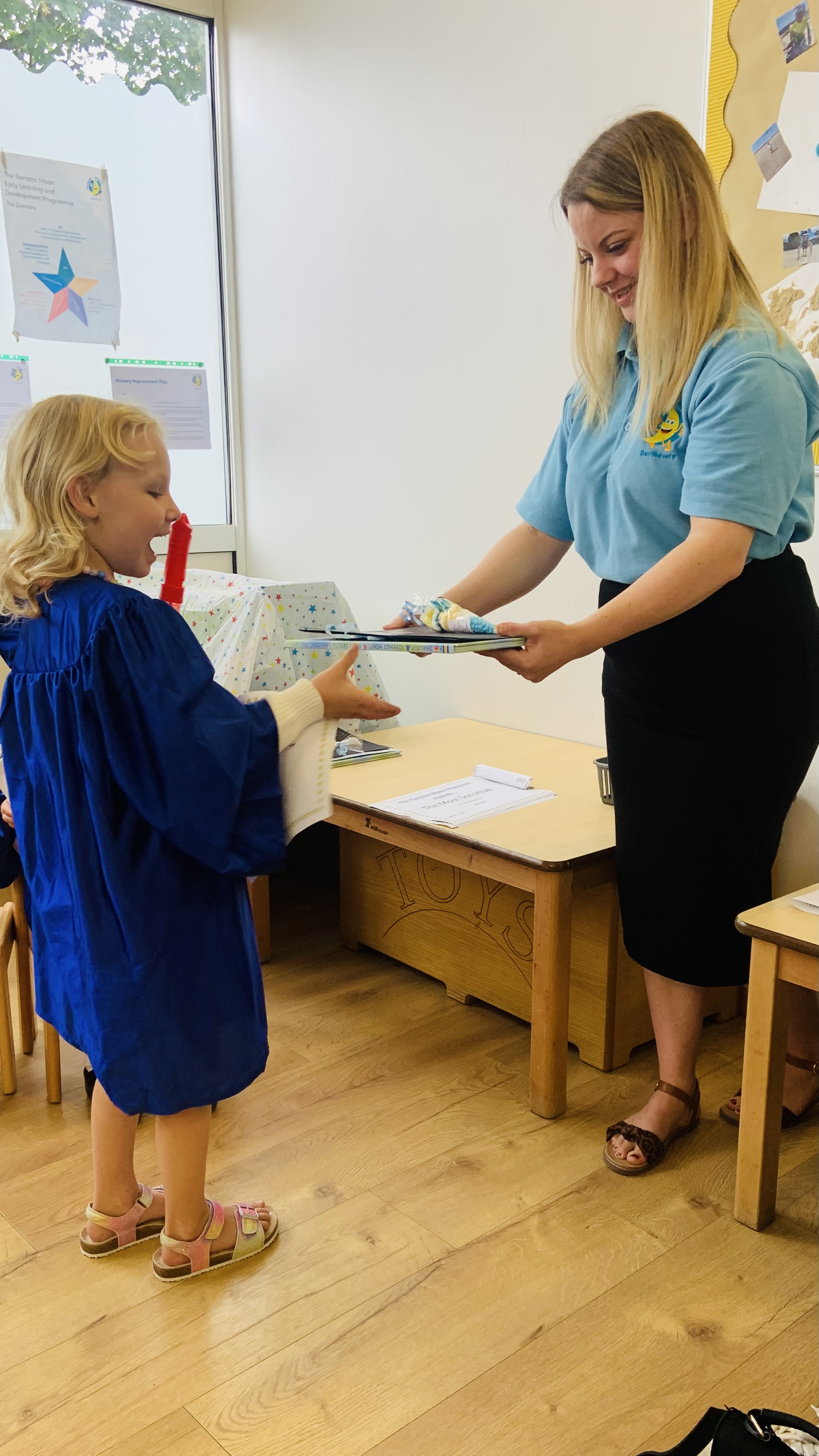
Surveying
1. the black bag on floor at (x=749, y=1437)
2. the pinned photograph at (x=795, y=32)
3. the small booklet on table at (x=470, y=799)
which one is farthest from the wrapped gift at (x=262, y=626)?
the black bag on floor at (x=749, y=1437)

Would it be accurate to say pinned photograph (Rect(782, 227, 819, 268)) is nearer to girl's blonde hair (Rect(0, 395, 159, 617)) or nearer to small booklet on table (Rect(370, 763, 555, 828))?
small booklet on table (Rect(370, 763, 555, 828))

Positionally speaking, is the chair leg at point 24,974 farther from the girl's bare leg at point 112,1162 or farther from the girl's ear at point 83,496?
the girl's ear at point 83,496

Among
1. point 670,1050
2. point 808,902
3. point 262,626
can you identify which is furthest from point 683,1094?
point 262,626

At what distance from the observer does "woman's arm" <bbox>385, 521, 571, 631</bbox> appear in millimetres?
1931

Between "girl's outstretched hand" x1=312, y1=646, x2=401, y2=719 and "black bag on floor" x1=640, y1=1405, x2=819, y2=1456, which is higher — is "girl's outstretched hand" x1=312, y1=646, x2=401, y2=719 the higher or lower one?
the higher one

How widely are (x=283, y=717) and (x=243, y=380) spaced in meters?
2.41

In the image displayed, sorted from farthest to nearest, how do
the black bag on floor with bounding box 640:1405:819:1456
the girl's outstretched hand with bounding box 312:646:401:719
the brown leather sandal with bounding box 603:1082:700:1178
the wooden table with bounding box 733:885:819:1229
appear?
the brown leather sandal with bounding box 603:1082:700:1178
the wooden table with bounding box 733:885:819:1229
the girl's outstretched hand with bounding box 312:646:401:719
the black bag on floor with bounding box 640:1405:819:1456

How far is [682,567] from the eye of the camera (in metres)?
1.49

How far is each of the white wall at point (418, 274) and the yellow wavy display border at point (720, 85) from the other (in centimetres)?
3

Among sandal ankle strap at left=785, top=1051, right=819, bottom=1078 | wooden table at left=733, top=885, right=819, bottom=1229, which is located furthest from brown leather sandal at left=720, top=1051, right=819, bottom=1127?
wooden table at left=733, top=885, right=819, bottom=1229

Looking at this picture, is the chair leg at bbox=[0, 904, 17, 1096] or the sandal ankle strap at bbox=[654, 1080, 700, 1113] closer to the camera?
the sandal ankle strap at bbox=[654, 1080, 700, 1113]

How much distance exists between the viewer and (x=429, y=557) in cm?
290

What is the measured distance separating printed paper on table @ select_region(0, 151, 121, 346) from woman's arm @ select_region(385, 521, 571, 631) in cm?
183

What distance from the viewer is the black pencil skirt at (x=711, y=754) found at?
5.29ft
